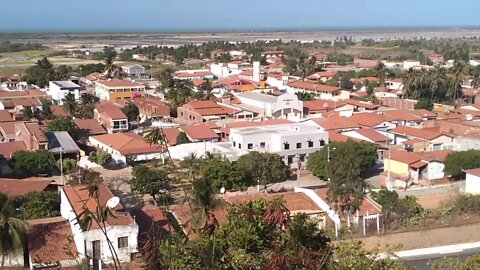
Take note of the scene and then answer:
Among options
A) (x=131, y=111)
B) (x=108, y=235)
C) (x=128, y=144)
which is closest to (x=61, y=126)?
(x=128, y=144)

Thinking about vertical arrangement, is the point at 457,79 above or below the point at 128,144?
above

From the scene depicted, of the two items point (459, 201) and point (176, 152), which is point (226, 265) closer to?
point (459, 201)

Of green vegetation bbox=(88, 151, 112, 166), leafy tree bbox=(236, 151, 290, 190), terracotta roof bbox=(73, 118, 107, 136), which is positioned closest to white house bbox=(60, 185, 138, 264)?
leafy tree bbox=(236, 151, 290, 190)

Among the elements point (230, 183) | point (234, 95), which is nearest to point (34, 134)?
point (230, 183)

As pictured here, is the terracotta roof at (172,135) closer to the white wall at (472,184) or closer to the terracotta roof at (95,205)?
the terracotta roof at (95,205)

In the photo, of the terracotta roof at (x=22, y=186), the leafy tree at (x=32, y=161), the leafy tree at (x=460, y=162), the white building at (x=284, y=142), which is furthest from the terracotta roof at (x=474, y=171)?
the leafy tree at (x=32, y=161)

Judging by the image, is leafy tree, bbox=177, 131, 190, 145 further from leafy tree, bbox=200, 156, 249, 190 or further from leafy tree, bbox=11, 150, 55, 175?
leafy tree, bbox=200, 156, 249, 190

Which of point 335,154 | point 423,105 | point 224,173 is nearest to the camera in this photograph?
point 224,173

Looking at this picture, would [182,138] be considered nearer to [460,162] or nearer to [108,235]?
[460,162]
